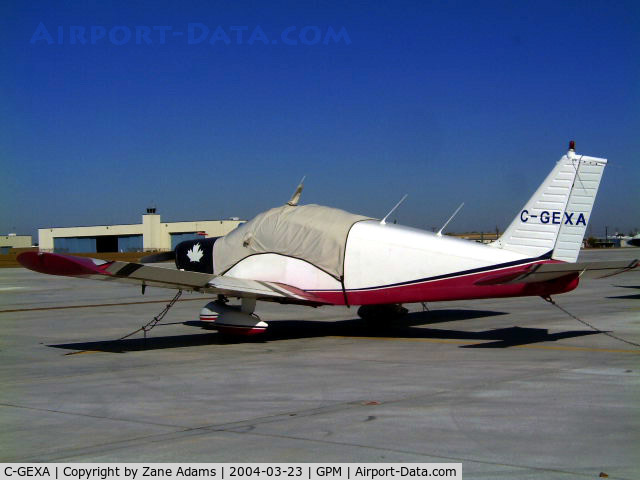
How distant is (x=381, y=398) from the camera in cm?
840

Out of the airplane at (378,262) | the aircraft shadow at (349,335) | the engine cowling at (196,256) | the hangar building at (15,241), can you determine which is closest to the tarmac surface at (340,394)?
the aircraft shadow at (349,335)

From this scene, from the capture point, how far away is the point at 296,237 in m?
14.6

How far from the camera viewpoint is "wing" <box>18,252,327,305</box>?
39.4ft

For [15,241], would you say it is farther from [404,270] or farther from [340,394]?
[340,394]

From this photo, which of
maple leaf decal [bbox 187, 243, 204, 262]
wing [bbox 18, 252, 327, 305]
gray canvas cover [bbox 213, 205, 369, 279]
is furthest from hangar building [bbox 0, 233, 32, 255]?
wing [bbox 18, 252, 327, 305]

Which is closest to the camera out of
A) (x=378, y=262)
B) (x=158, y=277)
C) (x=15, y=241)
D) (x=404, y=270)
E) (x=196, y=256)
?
(x=158, y=277)

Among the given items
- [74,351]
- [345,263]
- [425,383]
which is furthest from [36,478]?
[345,263]

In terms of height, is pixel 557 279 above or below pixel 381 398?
above

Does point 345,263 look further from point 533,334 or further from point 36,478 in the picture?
point 36,478

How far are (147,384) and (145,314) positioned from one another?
1073cm

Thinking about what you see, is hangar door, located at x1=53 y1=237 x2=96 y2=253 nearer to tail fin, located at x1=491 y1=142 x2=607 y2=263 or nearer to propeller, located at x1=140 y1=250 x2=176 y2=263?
propeller, located at x1=140 y1=250 x2=176 y2=263

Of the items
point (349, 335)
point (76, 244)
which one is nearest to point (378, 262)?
point (349, 335)

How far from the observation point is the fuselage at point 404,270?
509 inches

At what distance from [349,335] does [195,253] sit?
12.8ft
